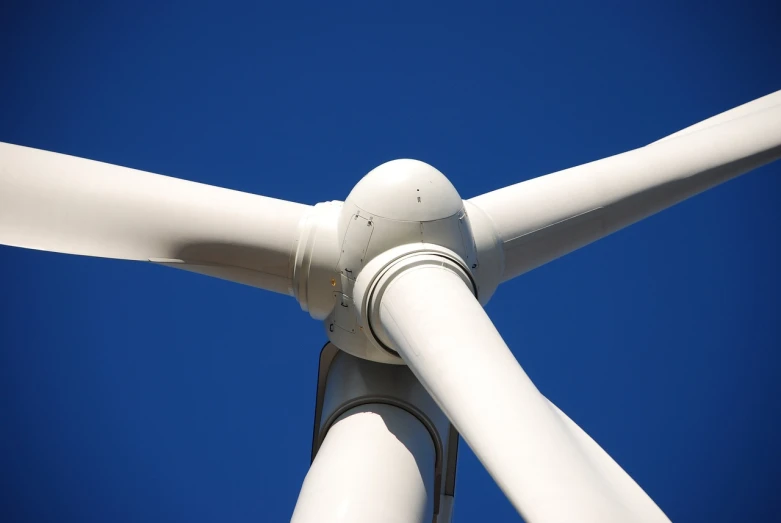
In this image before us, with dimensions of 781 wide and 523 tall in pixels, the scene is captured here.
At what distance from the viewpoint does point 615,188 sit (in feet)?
24.2

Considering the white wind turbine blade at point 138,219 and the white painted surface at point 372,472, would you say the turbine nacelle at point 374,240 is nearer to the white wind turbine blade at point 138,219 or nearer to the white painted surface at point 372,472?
the white wind turbine blade at point 138,219

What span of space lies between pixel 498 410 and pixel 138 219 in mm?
2942

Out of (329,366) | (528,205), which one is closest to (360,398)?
(329,366)

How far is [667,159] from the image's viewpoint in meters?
7.54

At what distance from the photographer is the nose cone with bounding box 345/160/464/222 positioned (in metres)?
6.53

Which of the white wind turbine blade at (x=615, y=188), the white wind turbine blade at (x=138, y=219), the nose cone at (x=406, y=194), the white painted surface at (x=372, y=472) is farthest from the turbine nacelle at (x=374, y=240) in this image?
the white painted surface at (x=372, y=472)

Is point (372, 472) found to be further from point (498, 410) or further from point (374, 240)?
point (374, 240)

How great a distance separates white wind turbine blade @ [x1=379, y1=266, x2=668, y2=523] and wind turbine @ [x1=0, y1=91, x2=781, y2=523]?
14 mm

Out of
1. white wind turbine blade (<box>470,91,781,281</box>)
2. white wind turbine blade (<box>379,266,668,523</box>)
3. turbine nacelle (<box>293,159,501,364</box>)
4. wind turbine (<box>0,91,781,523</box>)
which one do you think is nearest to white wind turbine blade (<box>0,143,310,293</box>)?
wind turbine (<box>0,91,781,523</box>)

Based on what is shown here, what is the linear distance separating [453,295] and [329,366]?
1835 mm

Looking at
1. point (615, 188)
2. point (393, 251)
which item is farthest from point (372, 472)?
point (615, 188)

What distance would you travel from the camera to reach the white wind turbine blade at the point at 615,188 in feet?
23.4

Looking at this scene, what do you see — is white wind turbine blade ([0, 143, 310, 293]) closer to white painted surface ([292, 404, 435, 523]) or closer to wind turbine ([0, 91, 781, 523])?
wind turbine ([0, 91, 781, 523])

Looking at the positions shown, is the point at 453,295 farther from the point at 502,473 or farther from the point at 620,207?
the point at 620,207
